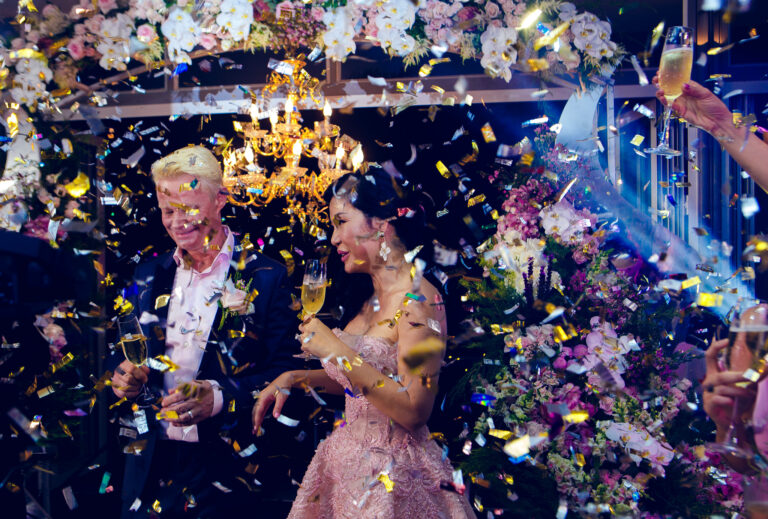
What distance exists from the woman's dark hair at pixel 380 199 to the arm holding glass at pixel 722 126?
1117 mm

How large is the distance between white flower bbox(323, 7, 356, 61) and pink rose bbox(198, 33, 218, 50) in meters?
0.64

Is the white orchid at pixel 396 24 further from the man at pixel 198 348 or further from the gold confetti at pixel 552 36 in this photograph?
the man at pixel 198 348

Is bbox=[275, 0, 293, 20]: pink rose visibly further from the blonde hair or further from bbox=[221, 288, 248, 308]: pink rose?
bbox=[221, 288, 248, 308]: pink rose

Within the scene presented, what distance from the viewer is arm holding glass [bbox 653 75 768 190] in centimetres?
183

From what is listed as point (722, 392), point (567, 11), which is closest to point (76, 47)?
point (567, 11)

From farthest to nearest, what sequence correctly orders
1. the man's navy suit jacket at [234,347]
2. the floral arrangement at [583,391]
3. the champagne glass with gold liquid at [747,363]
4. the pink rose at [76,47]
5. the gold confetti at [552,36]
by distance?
the pink rose at [76,47] < the gold confetti at [552,36] < the man's navy suit jacket at [234,347] < the floral arrangement at [583,391] < the champagne glass with gold liquid at [747,363]

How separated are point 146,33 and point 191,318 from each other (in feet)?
5.64

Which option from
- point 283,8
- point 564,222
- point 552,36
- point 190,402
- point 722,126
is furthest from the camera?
→ point 283,8

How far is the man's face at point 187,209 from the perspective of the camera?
260cm

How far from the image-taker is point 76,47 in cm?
327

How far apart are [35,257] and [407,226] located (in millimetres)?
1696

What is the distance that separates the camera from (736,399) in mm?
1360

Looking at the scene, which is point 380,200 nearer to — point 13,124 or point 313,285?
point 313,285

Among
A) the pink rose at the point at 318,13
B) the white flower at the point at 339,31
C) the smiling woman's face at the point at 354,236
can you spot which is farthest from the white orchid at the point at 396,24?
the smiling woman's face at the point at 354,236
